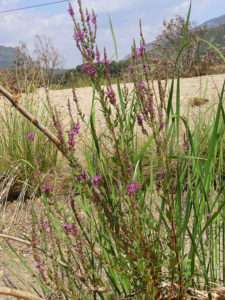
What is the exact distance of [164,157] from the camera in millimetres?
855

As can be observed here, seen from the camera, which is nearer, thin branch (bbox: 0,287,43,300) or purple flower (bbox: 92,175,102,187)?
thin branch (bbox: 0,287,43,300)

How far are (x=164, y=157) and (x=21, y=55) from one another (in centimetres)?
428

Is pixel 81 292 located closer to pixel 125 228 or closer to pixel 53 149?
pixel 125 228

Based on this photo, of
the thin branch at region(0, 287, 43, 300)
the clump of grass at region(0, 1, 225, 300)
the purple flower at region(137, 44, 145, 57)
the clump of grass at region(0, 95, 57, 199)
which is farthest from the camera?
the clump of grass at region(0, 95, 57, 199)

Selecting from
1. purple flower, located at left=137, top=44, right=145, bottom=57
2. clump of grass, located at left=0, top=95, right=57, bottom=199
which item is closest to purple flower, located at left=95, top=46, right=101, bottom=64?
purple flower, located at left=137, top=44, right=145, bottom=57

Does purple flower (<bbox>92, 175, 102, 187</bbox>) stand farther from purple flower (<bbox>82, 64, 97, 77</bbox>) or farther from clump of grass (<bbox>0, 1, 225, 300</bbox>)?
purple flower (<bbox>82, 64, 97, 77</bbox>)

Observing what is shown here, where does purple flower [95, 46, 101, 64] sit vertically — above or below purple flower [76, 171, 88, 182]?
above

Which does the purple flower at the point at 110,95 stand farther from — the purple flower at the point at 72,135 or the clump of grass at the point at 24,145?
the clump of grass at the point at 24,145

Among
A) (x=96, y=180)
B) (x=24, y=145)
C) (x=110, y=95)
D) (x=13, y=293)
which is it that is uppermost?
(x=110, y=95)

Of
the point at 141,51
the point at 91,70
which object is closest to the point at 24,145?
the point at 141,51

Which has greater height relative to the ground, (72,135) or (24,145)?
(72,135)

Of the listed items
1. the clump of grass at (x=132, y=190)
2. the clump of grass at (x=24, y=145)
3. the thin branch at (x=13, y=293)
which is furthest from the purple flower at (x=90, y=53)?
the clump of grass at (x=24, y=145)

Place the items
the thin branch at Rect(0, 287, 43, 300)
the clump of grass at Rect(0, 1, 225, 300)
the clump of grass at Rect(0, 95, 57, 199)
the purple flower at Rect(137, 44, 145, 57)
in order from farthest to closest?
1. the clump of grass at Rect(0, 95, 57, 199)
2. the purple flower at Rect(137, 44, 145, 57)
3. the clump of grass at Rect(0, 1, 225, 300)
4. the thin branch at Rect(0, 287, 43, 300)

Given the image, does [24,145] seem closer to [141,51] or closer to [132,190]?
[141,51]
